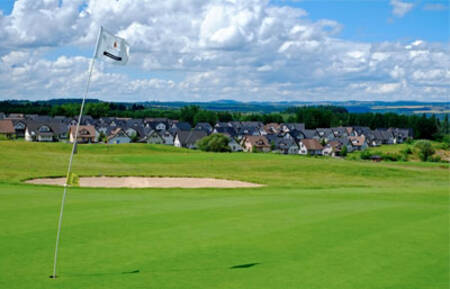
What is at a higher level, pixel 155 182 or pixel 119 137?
pixel 155 182

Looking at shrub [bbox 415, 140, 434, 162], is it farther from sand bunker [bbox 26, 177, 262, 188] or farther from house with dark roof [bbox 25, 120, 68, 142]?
house with dark roof [bbox 25, 120, 68, 142]

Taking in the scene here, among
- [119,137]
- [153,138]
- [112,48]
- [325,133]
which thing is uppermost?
Answer: [112,48]

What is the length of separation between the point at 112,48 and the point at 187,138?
119 m

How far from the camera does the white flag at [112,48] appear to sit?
974cm

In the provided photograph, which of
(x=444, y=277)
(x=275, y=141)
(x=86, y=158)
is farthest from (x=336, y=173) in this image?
(x=275, y=141)

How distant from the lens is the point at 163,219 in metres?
15.4

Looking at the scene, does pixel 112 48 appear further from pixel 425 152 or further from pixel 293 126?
pixel 293 126

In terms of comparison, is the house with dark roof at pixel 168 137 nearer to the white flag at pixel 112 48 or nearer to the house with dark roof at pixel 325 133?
the house with dark roof at pixel 325 133

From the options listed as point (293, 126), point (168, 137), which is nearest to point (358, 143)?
point (293, 126)

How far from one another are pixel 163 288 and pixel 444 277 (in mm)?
5689

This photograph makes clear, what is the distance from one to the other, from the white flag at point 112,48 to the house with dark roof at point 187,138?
381 ft

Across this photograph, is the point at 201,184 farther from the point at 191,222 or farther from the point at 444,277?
the point at 444,277

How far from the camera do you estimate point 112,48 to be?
9922 millimetres

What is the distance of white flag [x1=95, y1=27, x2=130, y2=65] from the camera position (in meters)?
9.74
